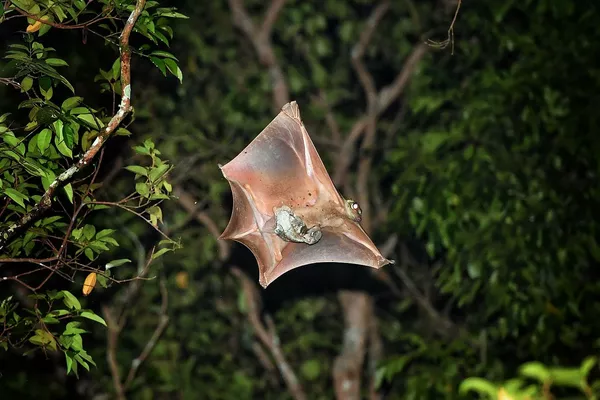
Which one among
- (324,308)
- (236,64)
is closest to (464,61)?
(236,64)

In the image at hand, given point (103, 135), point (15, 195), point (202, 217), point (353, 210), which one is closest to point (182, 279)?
point (202, 217)

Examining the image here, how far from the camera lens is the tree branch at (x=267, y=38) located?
7156 mm

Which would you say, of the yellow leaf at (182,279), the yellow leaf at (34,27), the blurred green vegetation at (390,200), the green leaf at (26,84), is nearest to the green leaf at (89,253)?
the green leaf at (26,84)

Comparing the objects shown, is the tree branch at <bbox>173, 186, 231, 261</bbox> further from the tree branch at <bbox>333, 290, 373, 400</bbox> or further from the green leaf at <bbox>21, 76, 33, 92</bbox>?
the green leaf at <bbox>21, 76, 33, 92</bbox>

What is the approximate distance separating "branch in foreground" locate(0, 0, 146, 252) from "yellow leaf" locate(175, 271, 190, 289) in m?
4.68

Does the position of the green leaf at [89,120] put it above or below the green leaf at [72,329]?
above

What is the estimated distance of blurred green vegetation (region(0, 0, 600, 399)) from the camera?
5938 millimetres

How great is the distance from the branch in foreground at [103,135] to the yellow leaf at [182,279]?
468cm

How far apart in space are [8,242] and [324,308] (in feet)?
17.4

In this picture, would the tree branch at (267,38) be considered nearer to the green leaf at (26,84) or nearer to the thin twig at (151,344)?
the thin twig at (151,344)

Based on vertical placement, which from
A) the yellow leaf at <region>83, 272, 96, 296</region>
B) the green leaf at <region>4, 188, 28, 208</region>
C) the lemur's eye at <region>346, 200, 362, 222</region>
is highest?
the green leaf at <region>4, 188, 28, 208</region>

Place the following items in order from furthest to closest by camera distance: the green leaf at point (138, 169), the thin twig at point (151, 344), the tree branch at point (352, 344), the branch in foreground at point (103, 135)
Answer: the tree branch at point (352, 344) → the thin twig at point (151, 344) → the green leaf at point (138, 169) → the branch in foreground at point (103, 135)

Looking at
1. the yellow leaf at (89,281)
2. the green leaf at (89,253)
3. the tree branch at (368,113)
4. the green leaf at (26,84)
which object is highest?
the green leaf at (26,84)

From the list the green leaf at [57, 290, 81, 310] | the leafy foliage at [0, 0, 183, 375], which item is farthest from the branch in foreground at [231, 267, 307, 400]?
the green leaf at [57, 290, 81, 310]
